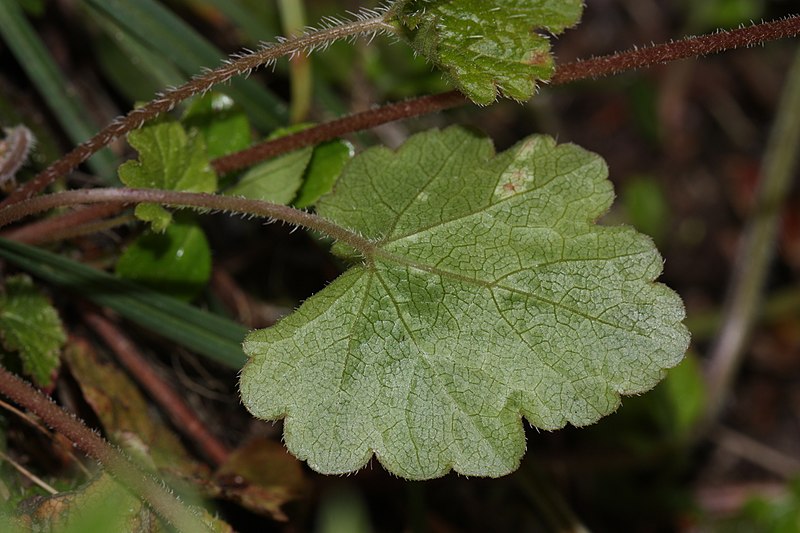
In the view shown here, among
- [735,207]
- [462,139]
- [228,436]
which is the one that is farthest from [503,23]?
[735,207]

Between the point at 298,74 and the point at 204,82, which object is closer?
the point at 204,82

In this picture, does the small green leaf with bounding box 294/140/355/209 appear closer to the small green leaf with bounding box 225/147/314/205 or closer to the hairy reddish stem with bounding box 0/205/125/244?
the small green leaf with bounding box 225/147/314/205

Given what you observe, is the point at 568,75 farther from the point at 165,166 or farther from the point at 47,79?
the point at 47,79

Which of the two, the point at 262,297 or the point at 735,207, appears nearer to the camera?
the point at 262,297

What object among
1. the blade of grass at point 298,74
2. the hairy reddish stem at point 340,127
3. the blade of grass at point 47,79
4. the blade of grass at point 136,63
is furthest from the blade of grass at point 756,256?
the blade of grass at point 47,79

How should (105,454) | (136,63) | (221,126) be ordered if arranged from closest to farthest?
(105,454) < (221,126) < (136,63)

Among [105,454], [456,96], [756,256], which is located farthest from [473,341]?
[756,256]

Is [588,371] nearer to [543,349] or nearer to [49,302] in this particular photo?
[543,349]
